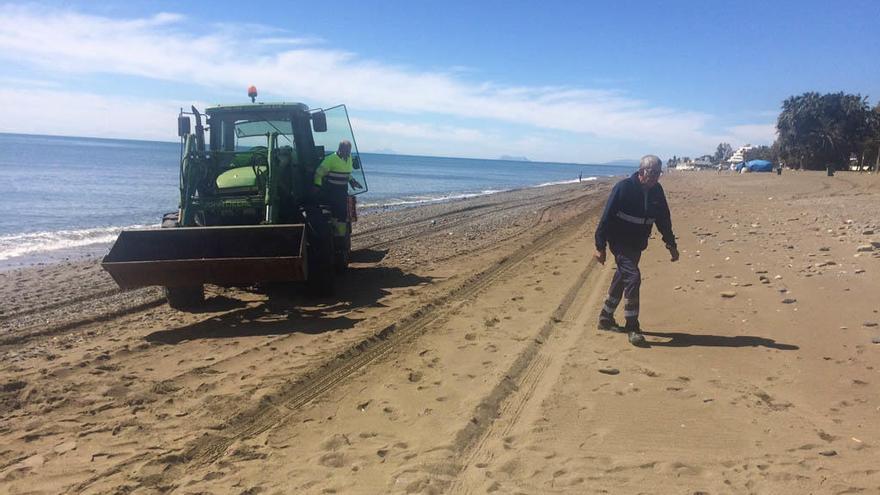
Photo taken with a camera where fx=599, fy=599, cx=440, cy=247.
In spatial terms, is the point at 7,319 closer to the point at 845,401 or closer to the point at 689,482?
the point at 689,482

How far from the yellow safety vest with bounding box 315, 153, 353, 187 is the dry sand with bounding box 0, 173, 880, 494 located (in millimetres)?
1603

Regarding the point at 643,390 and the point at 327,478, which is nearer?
the point at 327,478

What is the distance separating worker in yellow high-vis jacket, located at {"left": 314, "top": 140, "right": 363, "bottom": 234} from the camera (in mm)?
8852

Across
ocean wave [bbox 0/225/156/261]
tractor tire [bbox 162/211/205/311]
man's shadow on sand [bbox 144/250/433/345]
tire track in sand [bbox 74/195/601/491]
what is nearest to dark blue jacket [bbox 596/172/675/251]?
tire track in sand [bbox 74/195/601/491]

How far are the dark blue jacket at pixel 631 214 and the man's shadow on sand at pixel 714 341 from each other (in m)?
0.93

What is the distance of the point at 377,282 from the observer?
30.0ft

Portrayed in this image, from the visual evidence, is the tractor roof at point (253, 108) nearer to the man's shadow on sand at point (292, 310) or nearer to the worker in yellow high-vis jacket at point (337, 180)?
the worker in yellow high-vis jacket at point (337, 180)

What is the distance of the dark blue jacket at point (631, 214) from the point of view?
5.77 meters

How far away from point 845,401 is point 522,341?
257 cm

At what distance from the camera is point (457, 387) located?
464cm

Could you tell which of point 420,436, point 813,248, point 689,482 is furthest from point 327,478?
point 813,248

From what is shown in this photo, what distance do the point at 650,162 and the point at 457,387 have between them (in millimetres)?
2819

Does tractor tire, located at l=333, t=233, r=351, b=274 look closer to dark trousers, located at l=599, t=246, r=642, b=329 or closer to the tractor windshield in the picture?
the tractor windshield

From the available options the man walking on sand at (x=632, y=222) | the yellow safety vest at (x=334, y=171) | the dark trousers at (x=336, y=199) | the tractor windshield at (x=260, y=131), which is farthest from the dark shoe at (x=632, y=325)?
the tractor windshield at (x=260, y=131)
